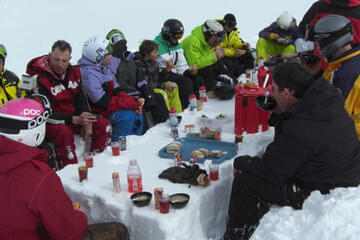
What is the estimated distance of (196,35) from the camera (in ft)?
21.7

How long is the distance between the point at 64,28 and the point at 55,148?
1061 centimetres

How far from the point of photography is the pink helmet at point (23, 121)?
85.7 inches

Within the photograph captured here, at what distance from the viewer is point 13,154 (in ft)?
6.45

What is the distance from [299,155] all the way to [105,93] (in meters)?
2.82

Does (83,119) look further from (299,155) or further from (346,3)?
(346,3)

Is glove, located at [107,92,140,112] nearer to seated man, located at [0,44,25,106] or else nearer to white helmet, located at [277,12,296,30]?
seated man, located at [0,44,25,106]

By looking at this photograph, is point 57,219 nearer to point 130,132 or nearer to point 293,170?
point 293,170

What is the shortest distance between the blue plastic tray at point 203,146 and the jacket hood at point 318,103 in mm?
1071

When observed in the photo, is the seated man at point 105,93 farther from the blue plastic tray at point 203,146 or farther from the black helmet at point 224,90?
the black helmet at point 224,90

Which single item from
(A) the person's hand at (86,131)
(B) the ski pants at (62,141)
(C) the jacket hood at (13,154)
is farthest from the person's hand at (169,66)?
(C) the jacket hood at (13,154)

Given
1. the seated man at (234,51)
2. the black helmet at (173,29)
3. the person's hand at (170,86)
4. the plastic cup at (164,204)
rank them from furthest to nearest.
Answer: the seated man at (234,51)
the black helmet at (173,29)
the person's hand at (170,86)
the plastic cup at (164,204)

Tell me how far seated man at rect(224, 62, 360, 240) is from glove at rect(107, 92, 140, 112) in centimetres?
223

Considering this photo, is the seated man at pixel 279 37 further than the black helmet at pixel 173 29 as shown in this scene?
Yes

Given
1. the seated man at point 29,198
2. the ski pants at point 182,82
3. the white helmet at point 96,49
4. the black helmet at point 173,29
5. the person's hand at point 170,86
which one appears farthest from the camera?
the ski pants at point 182,82
